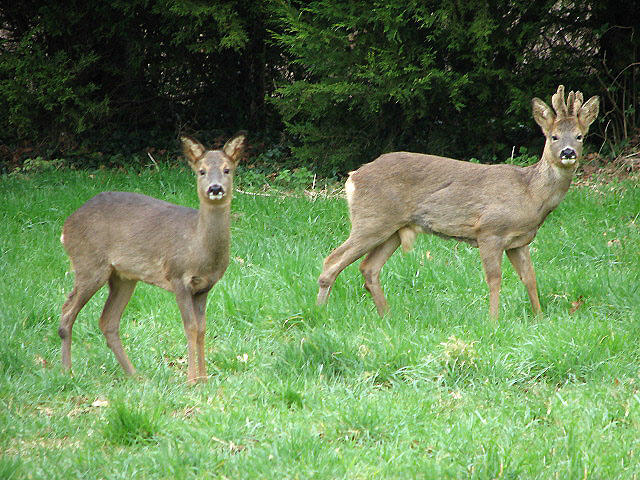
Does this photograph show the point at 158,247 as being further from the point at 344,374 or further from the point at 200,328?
the point at 344,374

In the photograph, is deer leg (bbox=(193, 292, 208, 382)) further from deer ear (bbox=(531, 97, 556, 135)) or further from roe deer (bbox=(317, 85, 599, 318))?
deer ear (bbox=(531, 97, 556, 135))

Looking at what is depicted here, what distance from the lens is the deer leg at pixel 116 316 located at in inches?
215

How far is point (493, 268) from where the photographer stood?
6305 millimetres

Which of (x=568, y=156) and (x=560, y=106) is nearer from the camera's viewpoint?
(x=568, y=156)

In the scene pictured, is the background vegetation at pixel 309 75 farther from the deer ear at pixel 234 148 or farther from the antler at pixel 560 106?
the deer ear at pixel 234 148

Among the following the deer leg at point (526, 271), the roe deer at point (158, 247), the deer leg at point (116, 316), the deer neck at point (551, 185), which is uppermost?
the deer neck at point (551, 185)

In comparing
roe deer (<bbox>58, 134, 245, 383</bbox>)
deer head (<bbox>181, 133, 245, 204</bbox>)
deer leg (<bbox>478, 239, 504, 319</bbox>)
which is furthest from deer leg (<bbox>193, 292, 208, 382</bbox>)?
deer leg (<bbox>478, 239, 504, 319</bbox>)

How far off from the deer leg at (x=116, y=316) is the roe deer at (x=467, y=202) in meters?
1.42

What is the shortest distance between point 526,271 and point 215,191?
2.54 meters

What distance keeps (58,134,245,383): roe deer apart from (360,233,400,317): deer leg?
1581mm

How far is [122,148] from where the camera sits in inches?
481

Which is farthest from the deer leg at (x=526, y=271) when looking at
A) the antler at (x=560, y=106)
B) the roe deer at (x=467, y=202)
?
the antler at (x=560, y=106)

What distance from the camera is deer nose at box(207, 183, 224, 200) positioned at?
16.3 ft

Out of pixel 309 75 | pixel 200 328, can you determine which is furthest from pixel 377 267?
pixel 309 75
